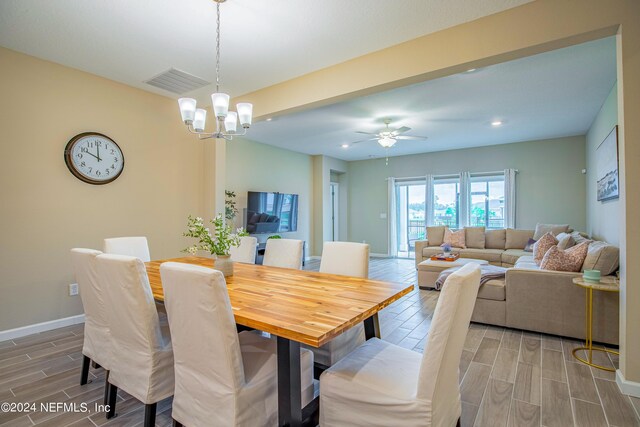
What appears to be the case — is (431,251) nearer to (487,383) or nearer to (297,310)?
(487,383)

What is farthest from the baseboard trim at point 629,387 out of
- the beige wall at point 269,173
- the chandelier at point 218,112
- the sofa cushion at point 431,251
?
the beige wall at point 269,173

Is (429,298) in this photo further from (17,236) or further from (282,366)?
(17,236)

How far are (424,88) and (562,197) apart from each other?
181 inches

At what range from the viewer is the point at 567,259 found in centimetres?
305

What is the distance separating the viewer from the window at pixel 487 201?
278 inches

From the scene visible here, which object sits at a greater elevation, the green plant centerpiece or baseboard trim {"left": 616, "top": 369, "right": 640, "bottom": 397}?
the green plant centerpiece

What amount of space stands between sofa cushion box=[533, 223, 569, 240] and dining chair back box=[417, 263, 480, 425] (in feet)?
18.0

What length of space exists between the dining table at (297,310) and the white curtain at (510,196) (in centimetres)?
587

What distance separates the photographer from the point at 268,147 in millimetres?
6605

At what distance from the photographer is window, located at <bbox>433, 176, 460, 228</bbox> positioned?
750cm

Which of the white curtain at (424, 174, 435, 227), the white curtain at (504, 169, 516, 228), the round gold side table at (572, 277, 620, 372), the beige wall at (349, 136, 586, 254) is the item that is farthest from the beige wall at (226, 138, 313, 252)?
the round gold side table at (572, 277, 620, 372)

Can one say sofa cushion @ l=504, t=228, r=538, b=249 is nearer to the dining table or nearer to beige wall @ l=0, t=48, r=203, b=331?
the dining table

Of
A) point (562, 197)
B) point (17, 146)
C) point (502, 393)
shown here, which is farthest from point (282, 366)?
point (562, 197)

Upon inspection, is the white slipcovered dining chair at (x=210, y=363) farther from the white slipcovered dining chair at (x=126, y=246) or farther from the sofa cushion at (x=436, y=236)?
the sofa cushion at (x=436, y=236)
